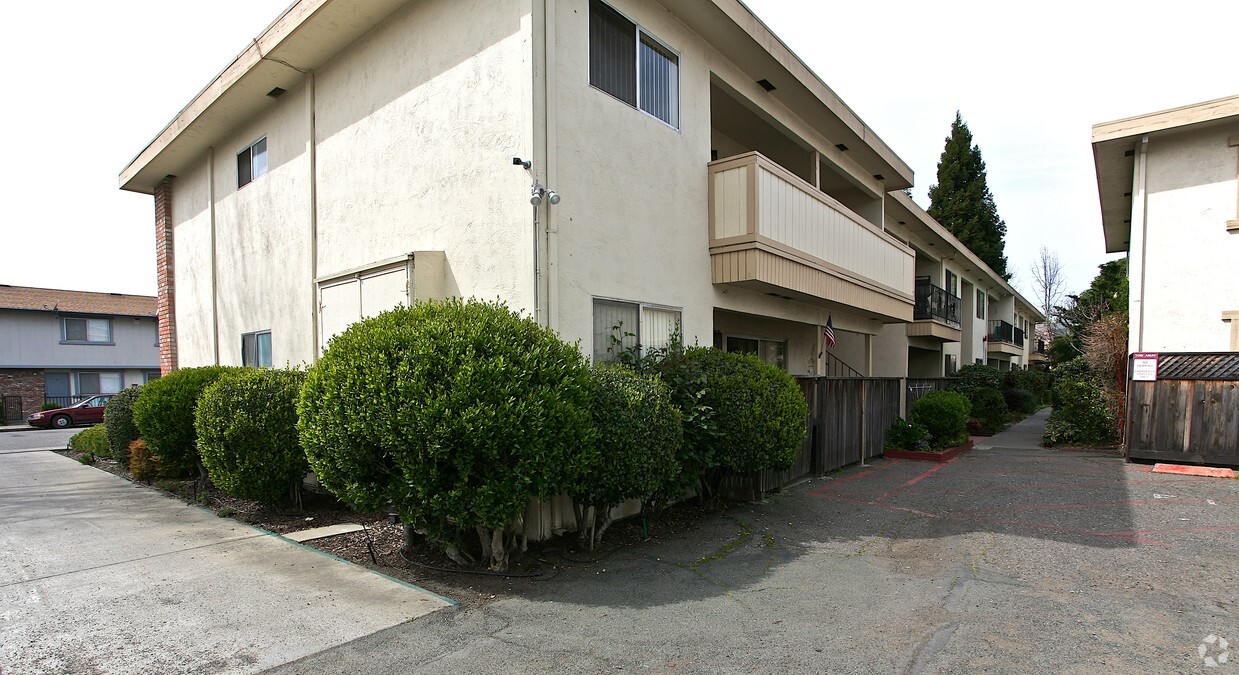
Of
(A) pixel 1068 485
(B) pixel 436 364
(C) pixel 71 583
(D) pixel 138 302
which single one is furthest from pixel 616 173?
(D) pixel 138 302

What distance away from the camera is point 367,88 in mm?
8359

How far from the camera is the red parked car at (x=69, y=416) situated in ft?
81.0

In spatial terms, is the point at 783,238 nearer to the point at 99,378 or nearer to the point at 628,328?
the point at 628,328

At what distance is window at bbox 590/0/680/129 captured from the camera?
708cm

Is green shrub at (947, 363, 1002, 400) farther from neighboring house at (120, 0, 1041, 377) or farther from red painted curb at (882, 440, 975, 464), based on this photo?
neighboring house at (120, 0, 1041, 377)

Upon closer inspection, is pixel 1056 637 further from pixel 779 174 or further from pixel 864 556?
pixel 779 174

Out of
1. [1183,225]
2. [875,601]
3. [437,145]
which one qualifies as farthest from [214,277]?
[1183,225]

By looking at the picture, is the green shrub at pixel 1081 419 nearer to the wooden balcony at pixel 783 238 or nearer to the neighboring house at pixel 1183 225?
the neighboring house at pixel 1183 225

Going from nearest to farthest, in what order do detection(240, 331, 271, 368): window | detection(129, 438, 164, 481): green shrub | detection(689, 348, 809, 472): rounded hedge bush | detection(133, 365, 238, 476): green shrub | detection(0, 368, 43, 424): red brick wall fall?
detection(689, 348, 809, 472): rounded hedge bush
detection(133, 365, 238, 476): green shrub
detection(129, 438, 164, 481): green shrub
detection(240, 331, 271, 368): window
detection(0, 368, 43, 424): red brick wall

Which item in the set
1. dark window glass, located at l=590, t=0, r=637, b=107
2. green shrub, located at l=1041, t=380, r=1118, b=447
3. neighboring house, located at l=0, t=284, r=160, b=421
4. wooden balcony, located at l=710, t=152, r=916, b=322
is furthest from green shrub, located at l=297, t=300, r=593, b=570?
neighboring house, located at l=0, t=284, r=160, b=421

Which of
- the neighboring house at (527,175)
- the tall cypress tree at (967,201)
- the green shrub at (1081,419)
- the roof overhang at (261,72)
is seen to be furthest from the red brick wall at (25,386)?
the tall cypress tree at (967,201)

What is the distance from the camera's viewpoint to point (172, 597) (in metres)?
4.62

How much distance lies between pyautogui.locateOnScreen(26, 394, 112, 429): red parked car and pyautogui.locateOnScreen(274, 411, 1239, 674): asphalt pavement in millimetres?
28362

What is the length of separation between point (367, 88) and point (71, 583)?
6.48m
